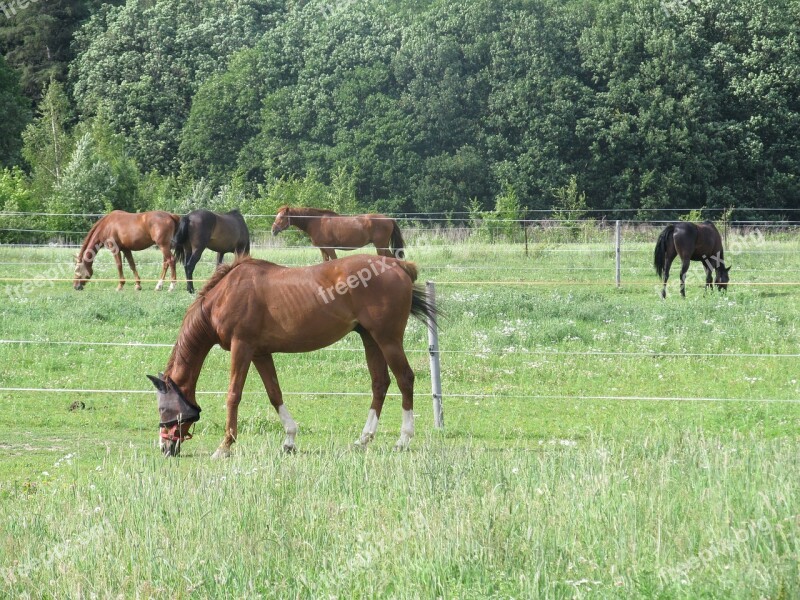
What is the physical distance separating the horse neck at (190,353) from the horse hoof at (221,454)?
19.5 inches

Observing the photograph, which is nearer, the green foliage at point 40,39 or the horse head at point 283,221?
the horse head at point 283,221

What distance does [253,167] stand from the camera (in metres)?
50.7

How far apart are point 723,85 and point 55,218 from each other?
30502 millimetres

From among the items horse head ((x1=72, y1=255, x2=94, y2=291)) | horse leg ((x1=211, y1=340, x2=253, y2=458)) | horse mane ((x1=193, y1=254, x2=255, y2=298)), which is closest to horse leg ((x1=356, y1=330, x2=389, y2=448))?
horse leg ((x1=211, y1=340, x2=253, y2=458))

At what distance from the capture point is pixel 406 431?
28.1 ft

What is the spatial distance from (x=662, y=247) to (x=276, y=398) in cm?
1178

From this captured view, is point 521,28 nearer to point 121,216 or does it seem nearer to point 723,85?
point 723,85

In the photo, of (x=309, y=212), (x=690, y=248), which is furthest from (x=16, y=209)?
(x=690, y=248)

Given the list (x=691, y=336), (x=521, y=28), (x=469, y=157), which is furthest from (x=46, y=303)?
(x=521, y=28)

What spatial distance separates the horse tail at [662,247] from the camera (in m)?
18.8

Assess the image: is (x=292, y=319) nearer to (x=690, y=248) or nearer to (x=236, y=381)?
(x=236, y=381)

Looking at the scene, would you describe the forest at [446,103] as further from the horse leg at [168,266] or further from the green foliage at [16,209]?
the horse leg at [168,266]

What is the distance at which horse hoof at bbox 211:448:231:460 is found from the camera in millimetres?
8065

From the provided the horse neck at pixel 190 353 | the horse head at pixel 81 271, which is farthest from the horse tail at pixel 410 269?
the horse head at pixel 81 271
